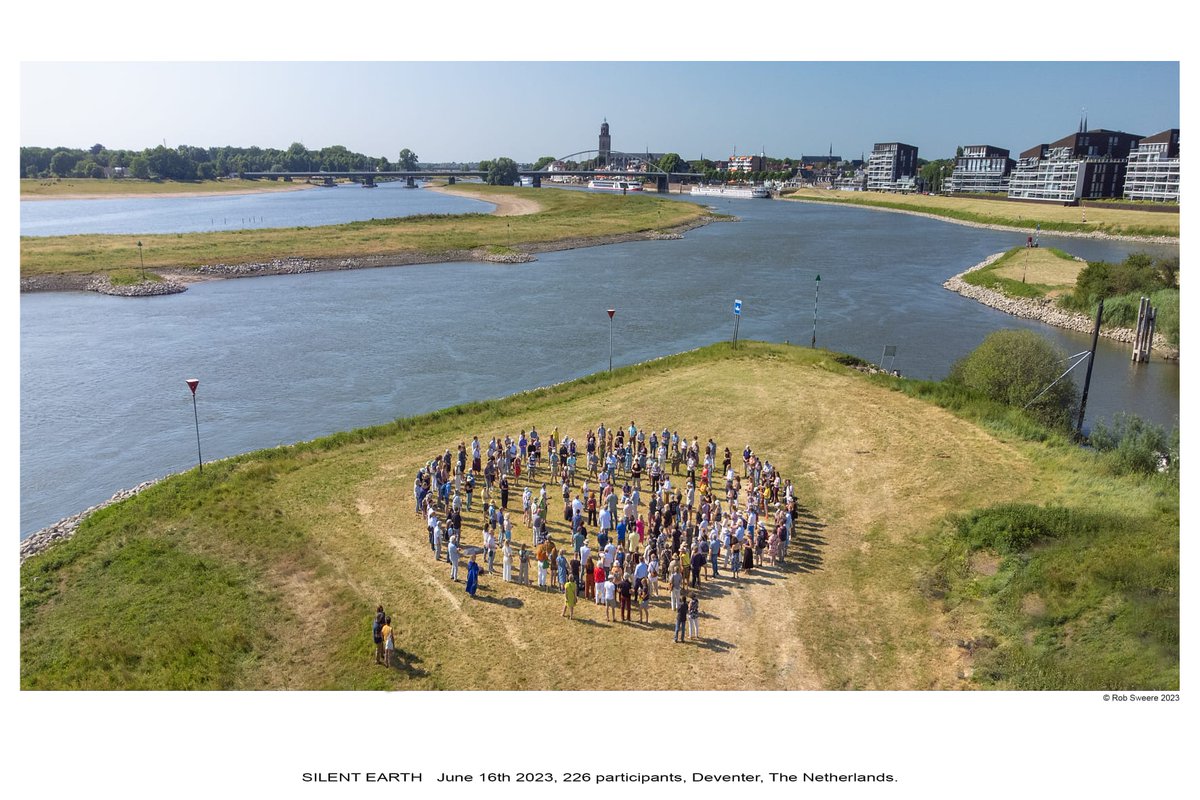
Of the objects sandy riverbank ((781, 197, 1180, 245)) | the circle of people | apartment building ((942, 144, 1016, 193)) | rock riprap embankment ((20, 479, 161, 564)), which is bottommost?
rock riprap embankment ((20, 479, 161, 564))

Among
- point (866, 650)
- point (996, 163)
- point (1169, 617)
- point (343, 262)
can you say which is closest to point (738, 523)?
point (866, 650)

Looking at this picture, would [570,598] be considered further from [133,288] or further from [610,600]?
[133,288]

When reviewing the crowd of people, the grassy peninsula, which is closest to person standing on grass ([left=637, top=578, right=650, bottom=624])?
the crowd of people

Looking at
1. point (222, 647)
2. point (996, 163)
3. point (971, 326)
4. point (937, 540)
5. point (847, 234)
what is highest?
point (996, 163)

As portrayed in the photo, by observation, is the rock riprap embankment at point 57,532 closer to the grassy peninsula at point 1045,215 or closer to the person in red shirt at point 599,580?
the person in red shirt at point 599,580

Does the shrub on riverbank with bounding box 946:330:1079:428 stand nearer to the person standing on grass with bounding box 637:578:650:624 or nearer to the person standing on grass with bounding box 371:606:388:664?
the person standing on grass with bounding box 637:578:650:624

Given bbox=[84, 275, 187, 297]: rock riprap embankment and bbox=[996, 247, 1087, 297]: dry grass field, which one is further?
bbox=[84, 275, 187, 297]: rock riprap embankment

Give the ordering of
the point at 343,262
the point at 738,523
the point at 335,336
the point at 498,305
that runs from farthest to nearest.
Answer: the point at 343,262 → the point at 498,305 → the point at 335,336 → the point at 738,523
